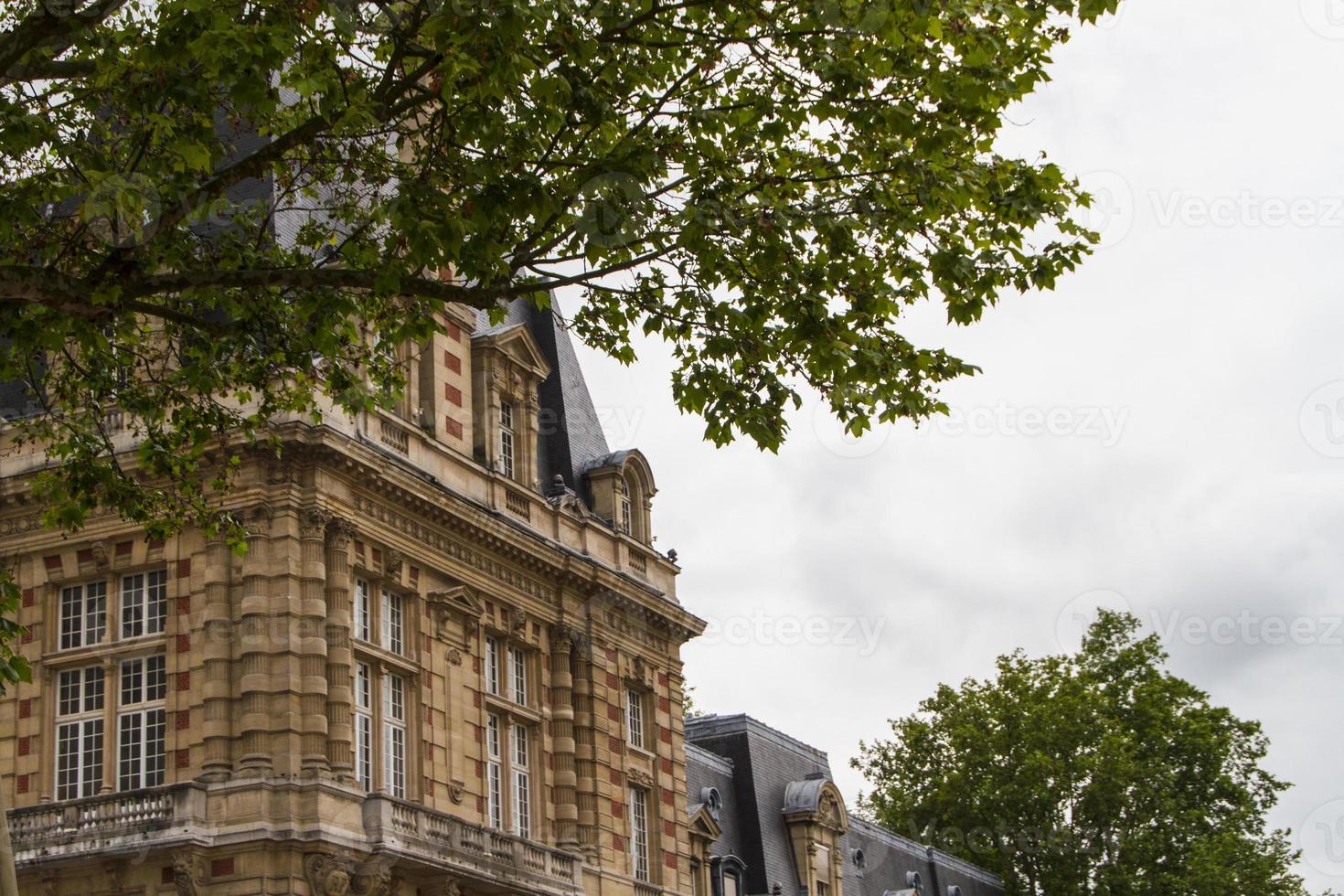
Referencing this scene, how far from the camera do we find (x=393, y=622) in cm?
3719

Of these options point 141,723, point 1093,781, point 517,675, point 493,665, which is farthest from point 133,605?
point 1093,781

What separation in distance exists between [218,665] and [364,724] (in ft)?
10.4

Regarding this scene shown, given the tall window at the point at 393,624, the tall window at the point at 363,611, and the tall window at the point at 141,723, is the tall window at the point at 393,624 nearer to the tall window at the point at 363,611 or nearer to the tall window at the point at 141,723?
the tall window at the point at 363,611

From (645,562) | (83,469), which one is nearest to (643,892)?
(645,562)

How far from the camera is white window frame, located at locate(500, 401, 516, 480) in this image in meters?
41.9

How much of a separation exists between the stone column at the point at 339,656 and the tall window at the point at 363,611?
916mm

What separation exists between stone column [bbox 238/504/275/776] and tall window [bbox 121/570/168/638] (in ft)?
5.79

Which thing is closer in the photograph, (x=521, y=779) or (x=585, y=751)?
(x=521, y=779)

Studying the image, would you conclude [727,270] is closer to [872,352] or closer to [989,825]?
[872,352]

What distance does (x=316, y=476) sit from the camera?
115 ft

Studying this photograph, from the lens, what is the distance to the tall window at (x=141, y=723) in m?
34.2

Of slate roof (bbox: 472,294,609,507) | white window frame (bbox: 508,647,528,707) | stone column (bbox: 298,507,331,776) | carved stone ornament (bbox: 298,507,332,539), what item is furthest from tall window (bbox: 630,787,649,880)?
carved stone ornament (bbox: 298,507,332,539)

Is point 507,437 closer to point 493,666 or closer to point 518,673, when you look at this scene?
point 518,673

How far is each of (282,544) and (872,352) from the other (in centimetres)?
1751
